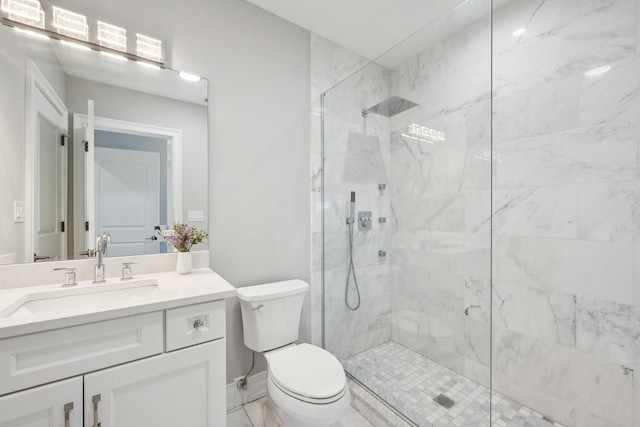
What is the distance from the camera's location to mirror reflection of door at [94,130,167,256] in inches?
56.9

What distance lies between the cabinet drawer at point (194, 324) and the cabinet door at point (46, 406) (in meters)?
0.29

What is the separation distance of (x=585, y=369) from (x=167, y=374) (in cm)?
203

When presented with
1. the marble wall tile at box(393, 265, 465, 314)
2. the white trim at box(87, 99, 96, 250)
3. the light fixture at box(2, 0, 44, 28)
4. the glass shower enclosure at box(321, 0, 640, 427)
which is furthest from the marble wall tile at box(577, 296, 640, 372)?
the light fixture at box(2, 0, 44, 28)

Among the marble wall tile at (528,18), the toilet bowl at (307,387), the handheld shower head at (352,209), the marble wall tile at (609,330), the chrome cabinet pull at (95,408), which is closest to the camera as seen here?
the chrome cabinet pull at (95,408)

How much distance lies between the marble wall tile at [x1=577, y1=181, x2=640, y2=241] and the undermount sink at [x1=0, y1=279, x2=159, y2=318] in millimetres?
2164

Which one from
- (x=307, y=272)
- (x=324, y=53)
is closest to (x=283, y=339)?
(x=307, y=272)

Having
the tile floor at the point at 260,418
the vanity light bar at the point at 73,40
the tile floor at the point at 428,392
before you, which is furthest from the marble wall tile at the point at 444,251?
the vanity light bar at the point at 73,40

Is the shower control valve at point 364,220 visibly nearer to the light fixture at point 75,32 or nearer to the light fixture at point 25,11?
the light fixture at point 75,32

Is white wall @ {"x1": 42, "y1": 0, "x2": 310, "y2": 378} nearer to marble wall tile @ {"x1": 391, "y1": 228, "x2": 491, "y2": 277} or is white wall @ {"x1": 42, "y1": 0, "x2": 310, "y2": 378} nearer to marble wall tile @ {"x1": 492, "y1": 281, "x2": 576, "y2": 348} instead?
marble wall tile @ {"x1": 391, "y1": 228, "x2": 491, "y2": 277}

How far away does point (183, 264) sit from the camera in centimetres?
152

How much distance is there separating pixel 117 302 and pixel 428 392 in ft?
5.74

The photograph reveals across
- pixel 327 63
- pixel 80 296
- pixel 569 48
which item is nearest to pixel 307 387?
pixel 80 296

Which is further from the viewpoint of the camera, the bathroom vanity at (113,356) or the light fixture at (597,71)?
the light fixture at (597,71)

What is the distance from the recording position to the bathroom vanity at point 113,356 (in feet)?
2.84
